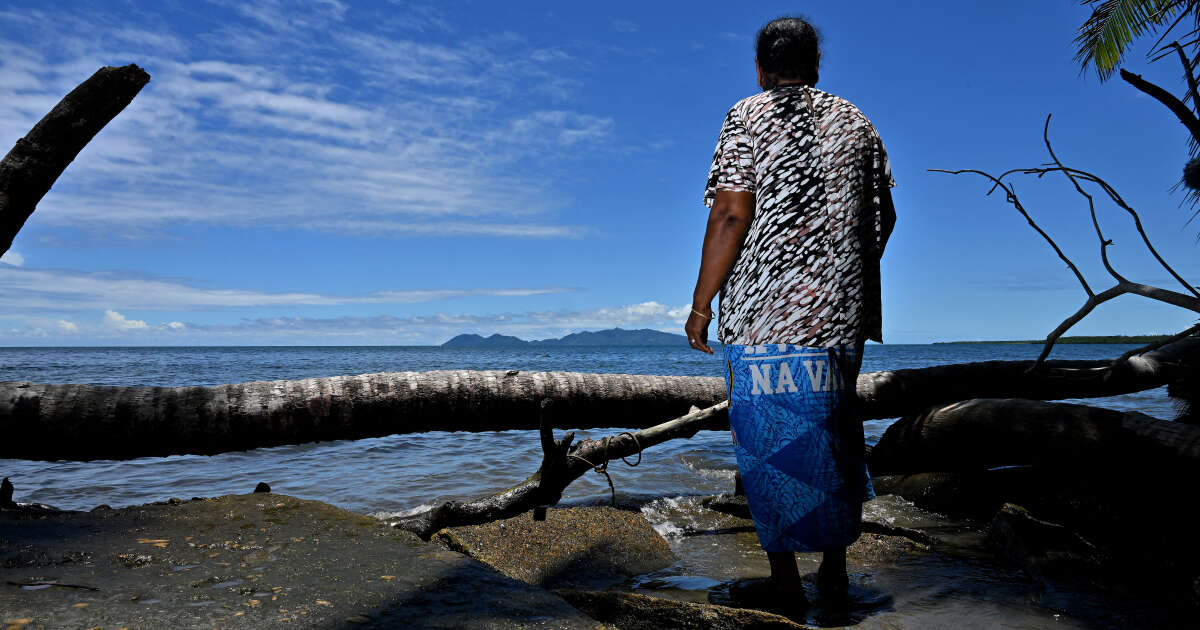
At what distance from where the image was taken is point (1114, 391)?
22.3ft

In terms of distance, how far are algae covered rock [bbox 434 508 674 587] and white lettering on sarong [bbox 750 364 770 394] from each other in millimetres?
1413

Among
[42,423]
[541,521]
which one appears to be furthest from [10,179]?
[541,521]

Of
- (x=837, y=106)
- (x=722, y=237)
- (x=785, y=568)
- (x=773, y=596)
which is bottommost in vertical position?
(x=773, y=596)

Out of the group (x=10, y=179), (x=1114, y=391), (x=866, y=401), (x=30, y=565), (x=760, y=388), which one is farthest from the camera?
(x=1114, y=391)

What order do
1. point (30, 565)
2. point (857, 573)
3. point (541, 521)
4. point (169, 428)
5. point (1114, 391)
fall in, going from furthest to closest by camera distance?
1. point (1114, 391)
2. point (169, 428)
3. point (541, 521)
4. point (857, 573)
5. point (30, 565)

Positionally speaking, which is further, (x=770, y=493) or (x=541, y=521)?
(x=541, y=521)

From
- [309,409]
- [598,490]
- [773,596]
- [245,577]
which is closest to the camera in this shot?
[245,577]

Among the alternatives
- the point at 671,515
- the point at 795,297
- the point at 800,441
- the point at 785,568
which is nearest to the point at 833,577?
the point at 785,568

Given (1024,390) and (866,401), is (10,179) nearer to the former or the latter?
(866,401)

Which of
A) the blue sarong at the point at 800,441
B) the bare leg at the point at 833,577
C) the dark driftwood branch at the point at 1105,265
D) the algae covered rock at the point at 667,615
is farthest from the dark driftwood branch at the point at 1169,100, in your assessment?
the algae covered rock at the point at 667,615

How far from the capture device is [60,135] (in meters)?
3.60

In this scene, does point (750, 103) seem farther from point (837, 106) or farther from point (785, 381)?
point (785, 381)

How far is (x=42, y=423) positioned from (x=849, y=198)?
Result: 4899mm

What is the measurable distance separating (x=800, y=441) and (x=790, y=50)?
1624mm
